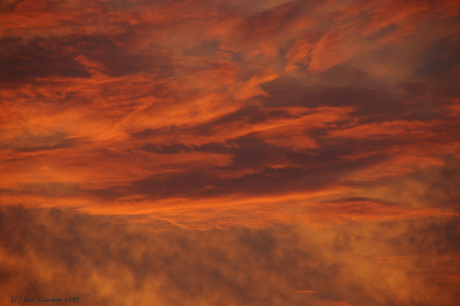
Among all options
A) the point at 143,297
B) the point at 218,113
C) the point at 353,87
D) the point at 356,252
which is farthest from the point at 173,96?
the point at 356,252

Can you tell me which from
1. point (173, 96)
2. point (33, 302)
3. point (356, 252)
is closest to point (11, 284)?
point (33, 302)

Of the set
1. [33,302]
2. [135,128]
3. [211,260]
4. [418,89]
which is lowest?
[33,302]

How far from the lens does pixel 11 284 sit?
13.5 metres

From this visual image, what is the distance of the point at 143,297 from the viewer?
1341 centimetres

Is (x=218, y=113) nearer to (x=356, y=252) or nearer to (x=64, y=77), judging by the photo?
(x=64, y=77)

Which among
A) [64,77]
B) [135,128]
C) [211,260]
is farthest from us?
[211,260]

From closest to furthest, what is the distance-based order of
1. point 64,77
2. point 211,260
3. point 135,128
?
point 64,77 < point 135,128 < point 211,260

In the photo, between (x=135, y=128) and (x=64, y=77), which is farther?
(x=135, y=128)

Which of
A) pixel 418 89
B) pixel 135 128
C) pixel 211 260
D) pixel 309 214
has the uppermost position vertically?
pixel 418 89

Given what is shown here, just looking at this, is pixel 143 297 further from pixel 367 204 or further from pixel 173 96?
pixel 367 204

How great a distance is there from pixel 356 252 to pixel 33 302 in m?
9.70

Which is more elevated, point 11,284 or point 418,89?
point 418,89

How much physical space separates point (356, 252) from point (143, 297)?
643cm

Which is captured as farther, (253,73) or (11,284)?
(11,284)
